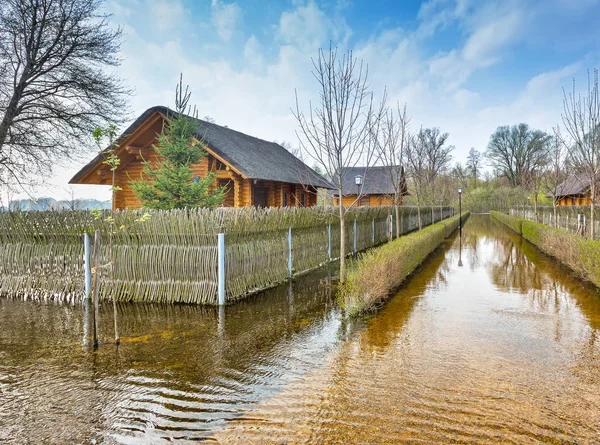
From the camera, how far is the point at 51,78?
50.2ft

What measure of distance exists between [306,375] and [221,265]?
11.5 ft

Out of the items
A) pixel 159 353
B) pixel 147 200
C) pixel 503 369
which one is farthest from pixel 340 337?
pixel 147 200

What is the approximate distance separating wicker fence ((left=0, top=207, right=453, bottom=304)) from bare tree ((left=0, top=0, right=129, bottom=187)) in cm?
837

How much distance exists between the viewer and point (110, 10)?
51.8 ft

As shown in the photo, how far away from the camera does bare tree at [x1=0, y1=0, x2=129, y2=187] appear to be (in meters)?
14.5

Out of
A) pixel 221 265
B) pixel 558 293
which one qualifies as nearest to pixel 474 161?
pixel 558 293

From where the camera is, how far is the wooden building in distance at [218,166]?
1520 cm

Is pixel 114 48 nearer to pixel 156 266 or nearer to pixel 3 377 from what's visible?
pixel 156 266

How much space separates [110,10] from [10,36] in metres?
3.84

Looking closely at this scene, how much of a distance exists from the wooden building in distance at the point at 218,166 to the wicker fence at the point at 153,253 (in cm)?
543

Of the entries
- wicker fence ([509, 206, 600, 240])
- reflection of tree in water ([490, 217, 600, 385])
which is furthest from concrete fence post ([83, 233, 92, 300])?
wicker fence ([509, 206, 600, 240])

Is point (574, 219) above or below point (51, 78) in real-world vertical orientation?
below

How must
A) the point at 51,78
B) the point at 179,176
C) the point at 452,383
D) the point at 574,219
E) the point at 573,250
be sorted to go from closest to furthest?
the point at 452,383, the point at 573,250, the point at 179,176, the point at 51,78, the point at 574,219

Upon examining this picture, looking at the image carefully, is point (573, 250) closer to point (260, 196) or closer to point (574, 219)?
point (574, 219)
